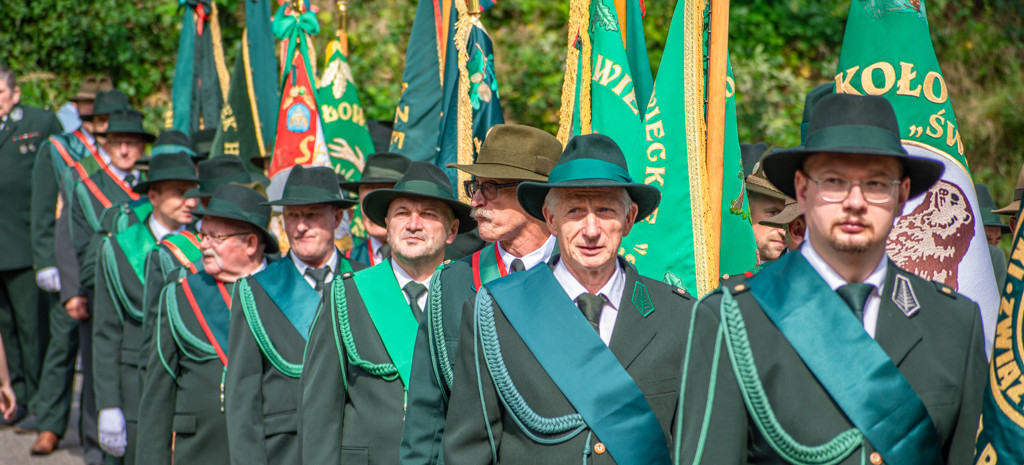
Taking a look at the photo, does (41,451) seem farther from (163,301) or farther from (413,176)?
(413,176)

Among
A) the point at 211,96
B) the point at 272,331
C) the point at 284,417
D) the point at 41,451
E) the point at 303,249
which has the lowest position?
the point at 41,451

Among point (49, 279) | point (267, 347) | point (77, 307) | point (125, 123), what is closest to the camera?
point (267, 347)

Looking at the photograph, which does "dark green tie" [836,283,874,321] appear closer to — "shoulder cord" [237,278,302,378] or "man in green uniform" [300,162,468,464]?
"man in green uniform" [300,162,468,464]

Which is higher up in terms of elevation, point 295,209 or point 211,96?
point 211,96

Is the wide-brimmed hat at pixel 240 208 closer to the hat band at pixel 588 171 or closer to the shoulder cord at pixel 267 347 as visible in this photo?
the shoulder cord at pixel 267 347

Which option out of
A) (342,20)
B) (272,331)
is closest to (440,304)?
(272,331)

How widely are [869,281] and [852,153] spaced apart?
34 centimetres

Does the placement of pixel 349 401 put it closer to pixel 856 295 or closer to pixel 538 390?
pixel 538 390

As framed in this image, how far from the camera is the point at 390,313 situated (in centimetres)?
464

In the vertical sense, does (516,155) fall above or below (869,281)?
above

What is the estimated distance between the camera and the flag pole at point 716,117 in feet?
15.8

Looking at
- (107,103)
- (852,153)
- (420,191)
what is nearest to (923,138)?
(852,153)

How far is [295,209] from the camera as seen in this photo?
5770 mm

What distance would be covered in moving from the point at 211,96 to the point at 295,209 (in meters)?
5.68
